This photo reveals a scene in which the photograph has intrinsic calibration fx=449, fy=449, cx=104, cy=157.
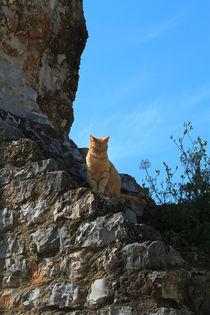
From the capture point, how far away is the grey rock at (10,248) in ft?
14.2

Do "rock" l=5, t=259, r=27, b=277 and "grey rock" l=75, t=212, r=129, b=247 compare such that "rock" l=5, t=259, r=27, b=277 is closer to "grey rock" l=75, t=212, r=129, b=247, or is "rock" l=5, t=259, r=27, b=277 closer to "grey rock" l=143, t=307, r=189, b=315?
"grey rock" l=75, t=212, r=129, b=247

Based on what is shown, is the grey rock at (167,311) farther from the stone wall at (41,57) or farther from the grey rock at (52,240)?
the stone wall at (41,57)

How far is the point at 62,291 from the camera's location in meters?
3.80

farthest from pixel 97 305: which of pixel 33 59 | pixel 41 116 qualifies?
pixel 33 59

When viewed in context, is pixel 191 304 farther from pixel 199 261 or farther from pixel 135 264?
pixel 199 261

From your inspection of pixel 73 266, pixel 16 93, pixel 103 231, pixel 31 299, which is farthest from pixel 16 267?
pixel 16 93

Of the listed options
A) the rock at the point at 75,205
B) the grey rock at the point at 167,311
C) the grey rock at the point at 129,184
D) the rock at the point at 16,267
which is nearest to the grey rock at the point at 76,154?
the grey rock at the point at 129,184

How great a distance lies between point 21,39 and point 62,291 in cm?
396

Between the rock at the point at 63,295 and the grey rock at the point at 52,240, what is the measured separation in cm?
35

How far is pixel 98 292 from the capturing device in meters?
3.61

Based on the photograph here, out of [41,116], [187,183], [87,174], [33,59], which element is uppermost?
[33,59]

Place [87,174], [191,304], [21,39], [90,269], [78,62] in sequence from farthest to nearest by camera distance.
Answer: [78,62], [21,39], [87,174], [90,269], [191,304]

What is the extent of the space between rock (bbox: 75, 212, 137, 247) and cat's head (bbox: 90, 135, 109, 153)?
7.76 feet

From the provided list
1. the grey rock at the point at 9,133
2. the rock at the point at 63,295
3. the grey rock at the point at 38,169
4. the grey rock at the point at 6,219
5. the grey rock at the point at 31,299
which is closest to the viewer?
the rock at the point at 63,295
